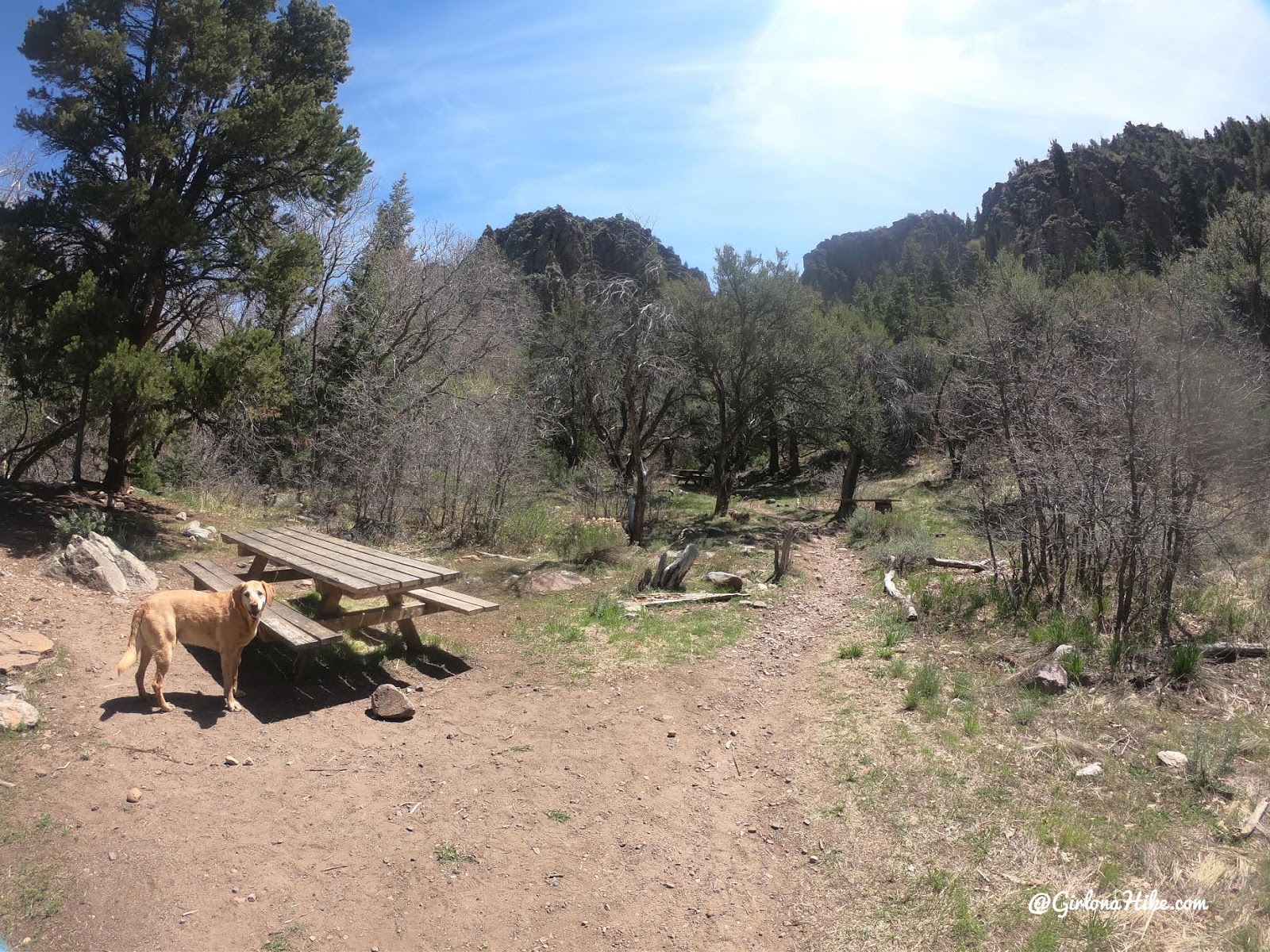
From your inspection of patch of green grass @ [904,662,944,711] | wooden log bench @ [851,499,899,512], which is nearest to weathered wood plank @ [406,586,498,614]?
patch of green grass @ [904,662,944,711]

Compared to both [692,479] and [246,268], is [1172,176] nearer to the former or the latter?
[692,479]

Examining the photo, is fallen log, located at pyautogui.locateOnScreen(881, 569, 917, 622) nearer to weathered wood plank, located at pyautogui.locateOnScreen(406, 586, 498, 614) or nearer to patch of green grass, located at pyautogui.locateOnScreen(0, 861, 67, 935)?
weathered wood plank, located at pyautogui.locateOnScreen(406, 586, 498, 614)

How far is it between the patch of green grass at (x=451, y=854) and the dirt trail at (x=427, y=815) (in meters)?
0.03

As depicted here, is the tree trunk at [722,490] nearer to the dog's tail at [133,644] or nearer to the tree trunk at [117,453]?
the tree trunk at [117,453]

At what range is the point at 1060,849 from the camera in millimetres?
3594

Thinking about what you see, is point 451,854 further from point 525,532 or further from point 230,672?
point 525,532

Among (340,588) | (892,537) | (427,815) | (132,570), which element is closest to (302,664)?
(340,588)

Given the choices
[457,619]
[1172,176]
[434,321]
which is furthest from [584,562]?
[1172,176]

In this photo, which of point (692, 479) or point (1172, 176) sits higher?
point (1172, 176)

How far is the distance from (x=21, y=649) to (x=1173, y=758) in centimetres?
719

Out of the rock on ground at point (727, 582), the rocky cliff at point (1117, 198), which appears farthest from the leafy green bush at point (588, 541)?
the rocky cliff at point (1117, 198)

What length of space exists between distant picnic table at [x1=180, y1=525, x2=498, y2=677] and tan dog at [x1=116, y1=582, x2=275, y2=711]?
0.36 meters

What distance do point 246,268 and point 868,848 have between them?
31.9ft

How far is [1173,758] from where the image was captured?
4.36m
